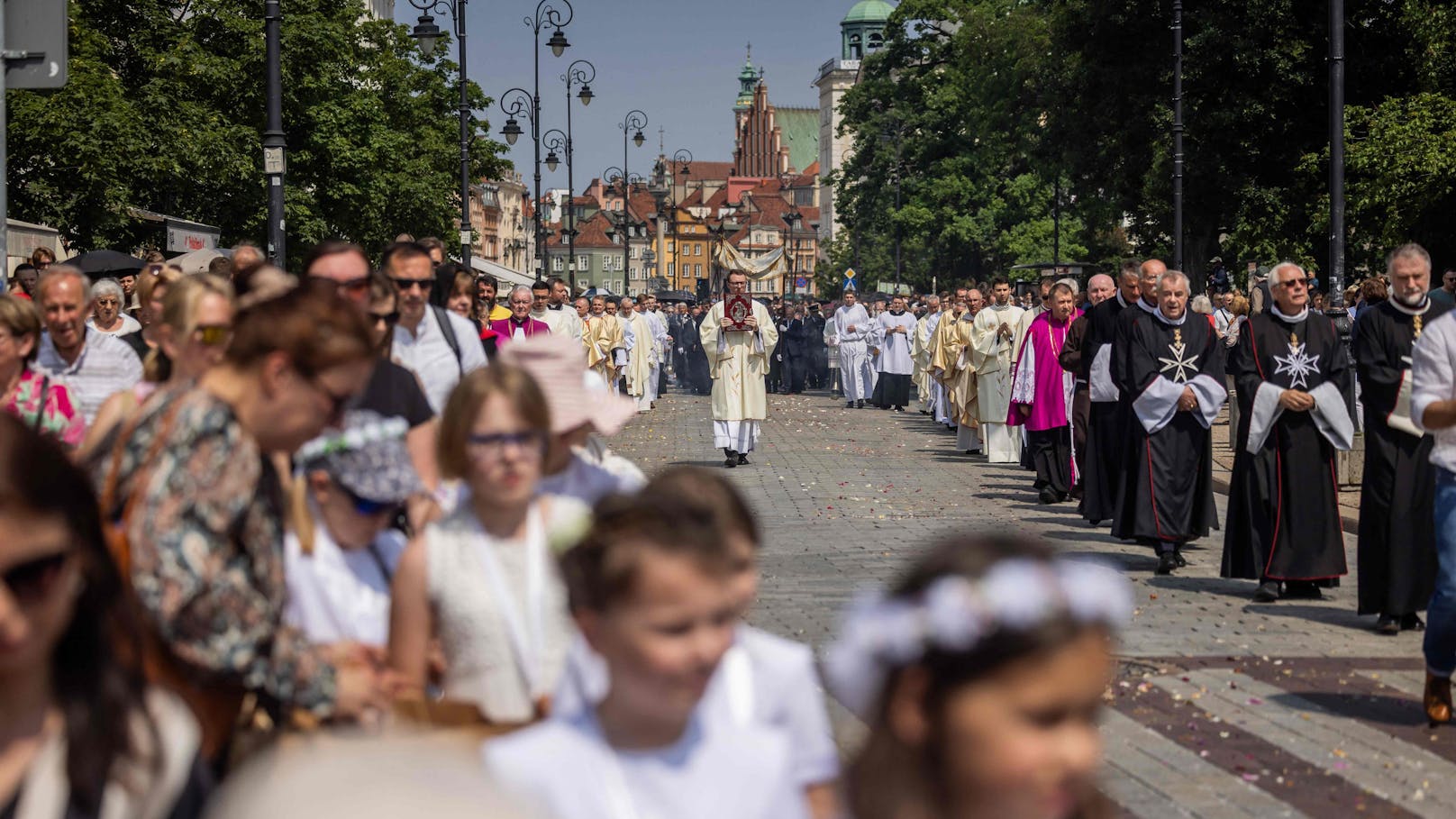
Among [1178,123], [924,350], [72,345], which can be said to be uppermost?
[1178,123]

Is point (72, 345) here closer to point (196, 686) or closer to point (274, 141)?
point (196, 686)

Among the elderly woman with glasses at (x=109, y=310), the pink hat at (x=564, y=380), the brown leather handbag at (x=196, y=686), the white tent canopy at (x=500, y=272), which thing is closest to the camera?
the brown leather handbag at (x=196, y=686)

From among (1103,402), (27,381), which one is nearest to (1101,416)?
(1103,402)

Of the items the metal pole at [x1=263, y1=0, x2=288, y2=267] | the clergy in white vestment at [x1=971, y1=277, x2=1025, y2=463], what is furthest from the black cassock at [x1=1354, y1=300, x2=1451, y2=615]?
the clergy in white vestment at [x1=971, y1=277, x2=1025, y2=463]

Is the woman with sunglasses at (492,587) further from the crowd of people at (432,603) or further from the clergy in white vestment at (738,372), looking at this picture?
the clergy in white vestment at (738,372)

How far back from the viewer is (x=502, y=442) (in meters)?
3.82

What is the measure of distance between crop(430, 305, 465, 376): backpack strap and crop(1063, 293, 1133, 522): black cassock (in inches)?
308

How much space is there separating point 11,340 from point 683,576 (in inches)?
176

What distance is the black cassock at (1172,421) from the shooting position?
41.3ft

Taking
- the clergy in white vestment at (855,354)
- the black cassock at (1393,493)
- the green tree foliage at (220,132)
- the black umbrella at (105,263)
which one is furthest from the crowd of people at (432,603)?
the clergy in white vestment at (855,354)

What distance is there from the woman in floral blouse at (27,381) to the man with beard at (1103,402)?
8.97 meters

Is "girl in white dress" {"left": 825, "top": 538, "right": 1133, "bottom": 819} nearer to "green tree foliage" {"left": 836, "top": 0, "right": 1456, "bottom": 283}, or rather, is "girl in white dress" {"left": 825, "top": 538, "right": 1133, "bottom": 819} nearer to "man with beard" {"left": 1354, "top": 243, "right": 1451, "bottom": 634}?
"man with beard" {"left": 1354, "top": 243, "right": 1451, "bottom": 634}

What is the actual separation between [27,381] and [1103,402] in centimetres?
954

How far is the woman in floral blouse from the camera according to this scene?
641cm
